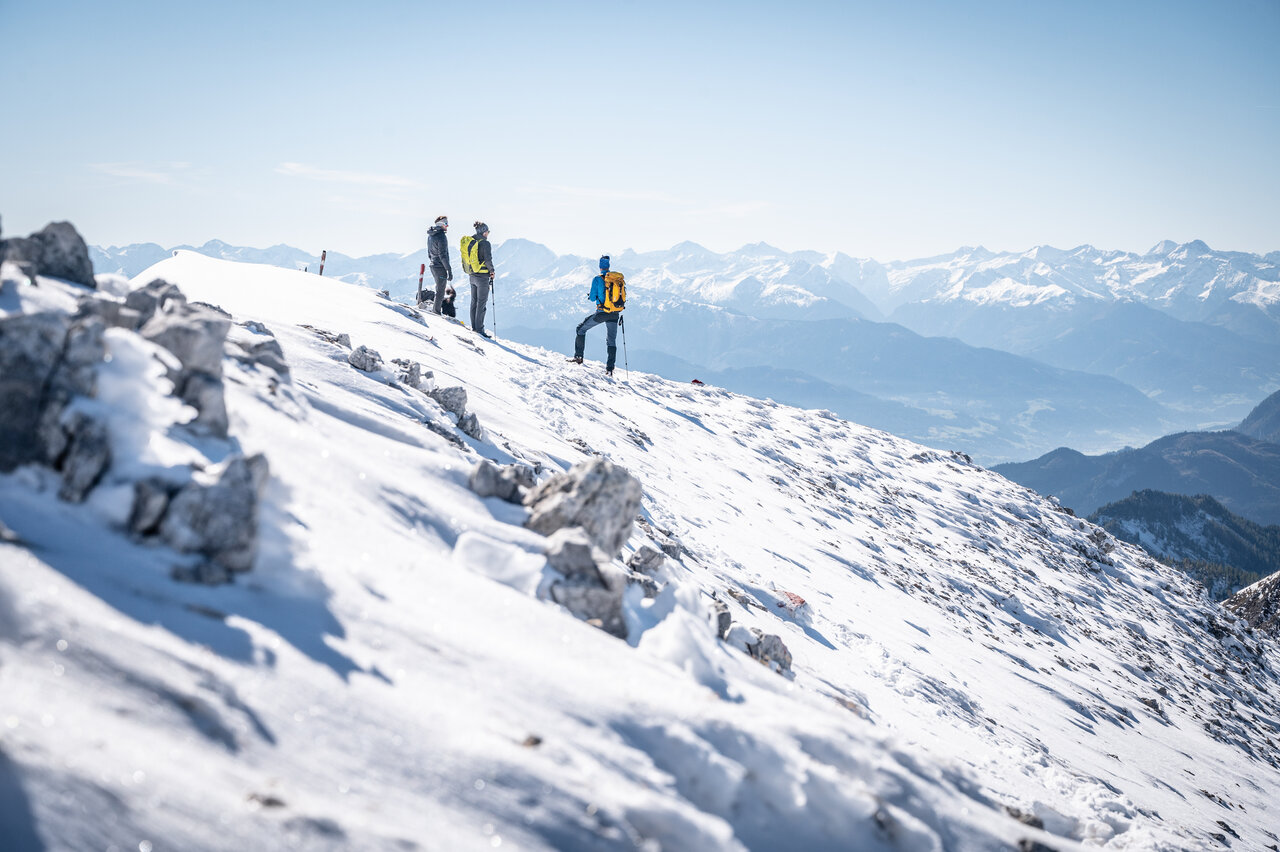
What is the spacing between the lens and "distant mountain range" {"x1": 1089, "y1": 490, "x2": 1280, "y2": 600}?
146500 millimetres

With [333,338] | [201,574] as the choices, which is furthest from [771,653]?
[333,338]

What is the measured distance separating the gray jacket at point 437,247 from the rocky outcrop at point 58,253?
14635mm

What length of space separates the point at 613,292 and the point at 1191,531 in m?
180

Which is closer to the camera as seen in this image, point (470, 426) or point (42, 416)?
point (42, 416)

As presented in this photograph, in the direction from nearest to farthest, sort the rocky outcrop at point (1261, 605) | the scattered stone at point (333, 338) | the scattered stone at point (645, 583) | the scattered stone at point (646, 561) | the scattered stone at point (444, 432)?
1. the scattered stone at point (645, 583)
2. the scattered stone at point (646, 561)
3. the scattered stone at point (444, 432)
4. the scattered stone at point (333, 338)
5. the rocky outcrop at point (1261, 605)

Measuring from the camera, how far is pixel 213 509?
436 centimetres

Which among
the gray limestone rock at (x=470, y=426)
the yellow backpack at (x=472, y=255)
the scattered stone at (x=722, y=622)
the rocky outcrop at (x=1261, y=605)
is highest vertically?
the yellow backpack at (x=472, y=255)

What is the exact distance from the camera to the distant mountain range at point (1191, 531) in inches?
5768

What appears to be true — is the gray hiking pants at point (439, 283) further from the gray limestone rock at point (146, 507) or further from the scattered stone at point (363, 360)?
the gray limestone rock at point (146, 507)

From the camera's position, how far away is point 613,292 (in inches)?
846

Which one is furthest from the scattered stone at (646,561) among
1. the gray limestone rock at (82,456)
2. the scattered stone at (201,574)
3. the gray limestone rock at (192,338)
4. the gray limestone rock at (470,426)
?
the gray limestone rock at (82,456)

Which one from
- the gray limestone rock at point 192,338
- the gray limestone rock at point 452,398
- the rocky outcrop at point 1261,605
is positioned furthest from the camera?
the rocky outcrop at point 1261,605

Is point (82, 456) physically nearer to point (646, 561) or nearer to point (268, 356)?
point (268, 356)

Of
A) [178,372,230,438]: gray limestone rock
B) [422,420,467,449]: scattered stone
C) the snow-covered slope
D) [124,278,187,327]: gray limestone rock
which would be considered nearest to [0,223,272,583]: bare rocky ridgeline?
the snow-covered slope
